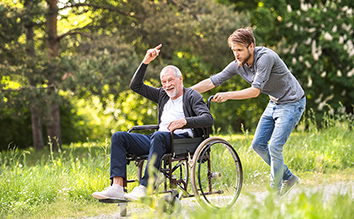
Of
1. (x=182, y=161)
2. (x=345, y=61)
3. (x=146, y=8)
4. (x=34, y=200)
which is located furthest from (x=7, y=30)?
(x=345, y=61)

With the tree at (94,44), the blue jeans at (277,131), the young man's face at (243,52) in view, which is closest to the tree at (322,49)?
the tree at (94,44)

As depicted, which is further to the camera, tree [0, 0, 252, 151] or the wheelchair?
tree [0, 0, 252, 151]

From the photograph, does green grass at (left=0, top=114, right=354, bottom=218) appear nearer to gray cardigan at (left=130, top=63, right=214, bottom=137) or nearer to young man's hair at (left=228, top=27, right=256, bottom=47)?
gray cardigan at (left=130, top=63, right=214, bottom=137)

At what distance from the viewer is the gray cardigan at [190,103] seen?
136 inches

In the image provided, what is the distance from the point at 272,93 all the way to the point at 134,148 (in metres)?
1.27

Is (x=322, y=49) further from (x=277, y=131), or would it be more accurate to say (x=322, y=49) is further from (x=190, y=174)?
(x=190, y=174)

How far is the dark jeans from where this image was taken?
3273 millimetres

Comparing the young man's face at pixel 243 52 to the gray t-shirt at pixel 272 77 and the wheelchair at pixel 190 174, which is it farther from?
the wheelchair at pixel 190 174

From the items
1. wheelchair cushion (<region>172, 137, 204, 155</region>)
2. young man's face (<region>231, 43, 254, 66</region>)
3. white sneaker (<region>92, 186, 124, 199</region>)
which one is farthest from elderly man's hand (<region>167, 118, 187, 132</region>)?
young man's face (<region>231, 43, 254, 66</region>)

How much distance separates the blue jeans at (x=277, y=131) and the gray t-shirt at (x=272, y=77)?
7cm

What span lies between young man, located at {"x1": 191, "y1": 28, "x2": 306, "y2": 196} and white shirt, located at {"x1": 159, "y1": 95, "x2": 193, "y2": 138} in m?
0.42

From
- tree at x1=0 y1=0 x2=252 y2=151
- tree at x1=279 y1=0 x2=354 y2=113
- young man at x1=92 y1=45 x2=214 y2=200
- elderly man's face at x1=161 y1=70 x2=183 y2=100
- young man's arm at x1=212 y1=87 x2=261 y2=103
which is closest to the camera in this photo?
young man at x1=92 y1=45 x2=214 y2=200

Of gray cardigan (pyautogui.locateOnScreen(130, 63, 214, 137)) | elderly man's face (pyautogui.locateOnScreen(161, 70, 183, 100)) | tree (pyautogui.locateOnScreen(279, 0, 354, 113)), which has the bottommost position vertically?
gray cardigan (pyautogui.locateOnScreen(130, 63, 214, 137))

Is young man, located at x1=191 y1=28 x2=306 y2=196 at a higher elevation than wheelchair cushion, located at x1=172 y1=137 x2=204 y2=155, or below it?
higher
